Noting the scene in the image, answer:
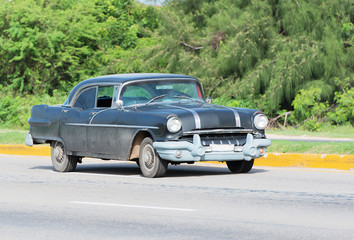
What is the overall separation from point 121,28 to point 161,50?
6311 mm

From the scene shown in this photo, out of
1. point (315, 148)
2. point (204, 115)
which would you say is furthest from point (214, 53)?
point (204, 115)

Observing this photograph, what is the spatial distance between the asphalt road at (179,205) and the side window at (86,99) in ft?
3.94

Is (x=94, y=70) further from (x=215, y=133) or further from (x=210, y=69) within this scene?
(x=215, y=133)

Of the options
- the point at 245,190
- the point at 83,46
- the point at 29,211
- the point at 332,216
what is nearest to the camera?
the point at 332,216

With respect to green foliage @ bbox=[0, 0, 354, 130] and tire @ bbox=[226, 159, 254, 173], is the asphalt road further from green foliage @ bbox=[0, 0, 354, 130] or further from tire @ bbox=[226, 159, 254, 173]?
green foliage @ bbox=[0, 0, 354, 130]

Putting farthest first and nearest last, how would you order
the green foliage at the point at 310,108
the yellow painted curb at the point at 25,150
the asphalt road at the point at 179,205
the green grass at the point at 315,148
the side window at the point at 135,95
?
the green foliage at the point at 310,108 < the yellow painted curb at the point at 25,150 < the green grass at the point at 315,148 < the side window at the point at 135,95 < the asphalt road at the point at 179,205

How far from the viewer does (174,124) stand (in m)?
11.6

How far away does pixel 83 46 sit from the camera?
34.9 m

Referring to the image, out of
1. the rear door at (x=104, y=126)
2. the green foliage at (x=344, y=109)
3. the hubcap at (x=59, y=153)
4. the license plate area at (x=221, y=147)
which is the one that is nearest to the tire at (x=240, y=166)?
the license plate area at (x=221, y=147)

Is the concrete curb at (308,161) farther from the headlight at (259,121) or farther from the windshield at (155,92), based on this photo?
the windshield at (155,92)

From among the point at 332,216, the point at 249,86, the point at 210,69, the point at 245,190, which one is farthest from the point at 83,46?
the point at 332,216

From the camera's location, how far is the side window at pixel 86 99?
13.4 m

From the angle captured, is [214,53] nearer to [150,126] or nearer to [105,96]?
[105,96]

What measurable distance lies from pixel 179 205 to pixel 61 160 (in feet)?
17.1
